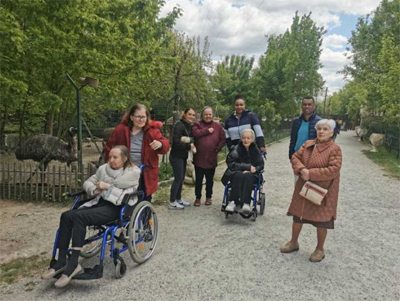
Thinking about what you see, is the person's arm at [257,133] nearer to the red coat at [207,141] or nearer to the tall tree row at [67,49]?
the red coat at [207,141]

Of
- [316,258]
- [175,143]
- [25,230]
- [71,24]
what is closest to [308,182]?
[316,258]

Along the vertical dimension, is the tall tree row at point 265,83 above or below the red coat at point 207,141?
above

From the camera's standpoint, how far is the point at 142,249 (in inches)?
163

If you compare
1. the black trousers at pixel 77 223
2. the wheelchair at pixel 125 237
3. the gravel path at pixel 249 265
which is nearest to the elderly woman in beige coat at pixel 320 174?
the gravel path at pixel 249 265

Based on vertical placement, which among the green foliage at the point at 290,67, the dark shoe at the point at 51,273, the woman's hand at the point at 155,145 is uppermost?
the green foliage at the point at 290,67

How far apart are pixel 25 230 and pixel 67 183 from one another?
155 centimetres

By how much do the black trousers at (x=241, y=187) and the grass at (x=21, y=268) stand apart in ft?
8.55

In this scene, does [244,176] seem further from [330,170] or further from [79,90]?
[79,90]

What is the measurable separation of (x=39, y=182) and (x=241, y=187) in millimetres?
3732

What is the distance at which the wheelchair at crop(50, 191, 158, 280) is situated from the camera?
3365 millimetres

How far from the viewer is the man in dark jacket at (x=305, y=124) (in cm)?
495

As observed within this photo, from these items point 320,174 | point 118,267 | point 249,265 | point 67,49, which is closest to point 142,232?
point 118,267

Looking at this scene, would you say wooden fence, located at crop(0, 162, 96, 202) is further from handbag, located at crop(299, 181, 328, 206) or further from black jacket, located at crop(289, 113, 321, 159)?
handbag, located at crop(299, 181, 328, 206)

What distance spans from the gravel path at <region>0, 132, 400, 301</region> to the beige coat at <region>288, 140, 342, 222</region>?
569 millimetres
